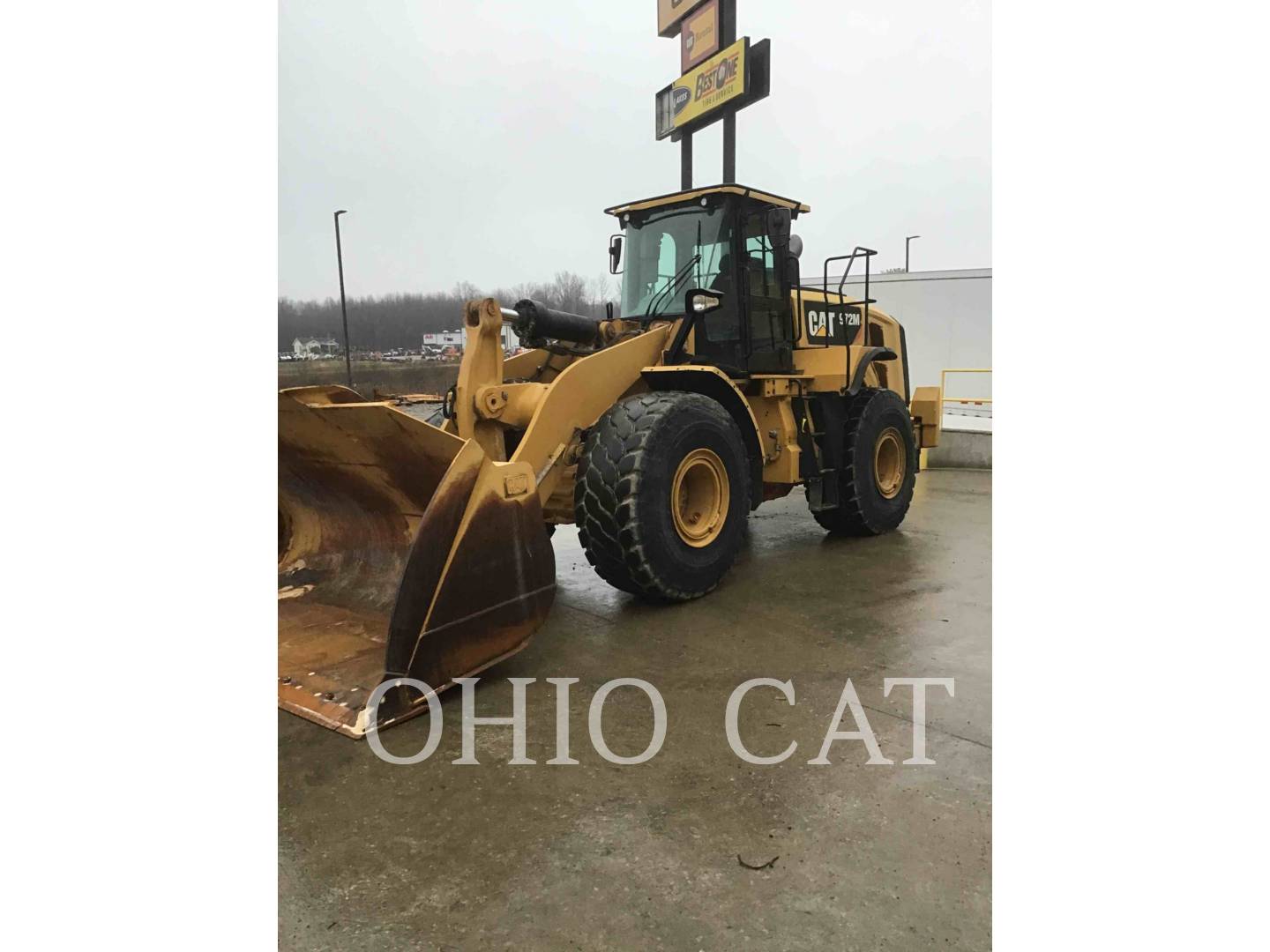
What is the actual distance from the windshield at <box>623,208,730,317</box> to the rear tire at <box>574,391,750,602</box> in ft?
3.67

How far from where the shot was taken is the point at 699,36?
9.31 meters

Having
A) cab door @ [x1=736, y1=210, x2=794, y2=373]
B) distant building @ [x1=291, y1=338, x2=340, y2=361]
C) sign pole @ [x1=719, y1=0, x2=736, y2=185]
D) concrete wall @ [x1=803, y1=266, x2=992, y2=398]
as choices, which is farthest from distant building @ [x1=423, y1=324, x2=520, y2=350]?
concrete wall @ [x1=803, y1=266, x2=992, y2=398]

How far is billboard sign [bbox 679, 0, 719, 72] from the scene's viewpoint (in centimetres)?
Result: 905

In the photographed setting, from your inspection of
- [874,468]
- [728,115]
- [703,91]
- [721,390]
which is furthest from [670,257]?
[703,91]

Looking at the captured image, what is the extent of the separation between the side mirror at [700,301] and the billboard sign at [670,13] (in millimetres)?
6170

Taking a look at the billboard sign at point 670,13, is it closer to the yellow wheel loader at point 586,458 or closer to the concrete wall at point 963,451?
the yellow wheel loader at point 586,458

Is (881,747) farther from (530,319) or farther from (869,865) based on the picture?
(530,319)

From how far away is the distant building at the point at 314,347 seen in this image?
202 inches

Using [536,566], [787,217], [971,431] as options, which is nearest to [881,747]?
[536,566]

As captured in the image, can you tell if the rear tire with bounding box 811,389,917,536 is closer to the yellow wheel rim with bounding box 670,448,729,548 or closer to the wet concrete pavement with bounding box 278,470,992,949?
the yellow wheel rim with bounding box 670,448,729,548

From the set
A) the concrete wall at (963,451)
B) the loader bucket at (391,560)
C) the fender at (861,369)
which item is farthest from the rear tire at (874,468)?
the concrete wall at (963,451)

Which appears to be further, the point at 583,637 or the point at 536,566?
the point at 583,637

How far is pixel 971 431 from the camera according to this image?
11.2 metres

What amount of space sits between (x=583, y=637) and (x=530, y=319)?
1794 mm
